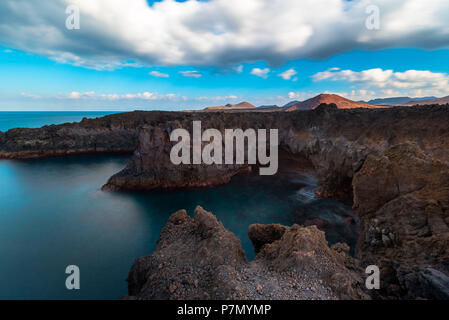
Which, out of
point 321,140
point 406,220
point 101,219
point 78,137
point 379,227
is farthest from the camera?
point 78,137

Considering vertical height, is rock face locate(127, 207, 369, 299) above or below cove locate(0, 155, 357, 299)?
above

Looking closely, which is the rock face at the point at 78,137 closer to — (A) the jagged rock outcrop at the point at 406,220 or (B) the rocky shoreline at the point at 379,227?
(B) the rocky shoreline at the point at 379,227

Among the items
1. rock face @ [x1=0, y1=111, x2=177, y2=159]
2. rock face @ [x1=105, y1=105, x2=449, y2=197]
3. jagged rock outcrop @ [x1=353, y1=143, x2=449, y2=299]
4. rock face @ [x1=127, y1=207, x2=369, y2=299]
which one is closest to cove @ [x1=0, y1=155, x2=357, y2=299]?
rock face @ [x1=105, y1=105, x2=449, y2=197]

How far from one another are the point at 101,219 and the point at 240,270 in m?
21.1

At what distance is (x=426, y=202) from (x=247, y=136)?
33.3m

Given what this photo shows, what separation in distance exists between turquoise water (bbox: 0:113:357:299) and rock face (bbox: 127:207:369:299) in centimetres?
861

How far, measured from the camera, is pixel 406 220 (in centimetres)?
916

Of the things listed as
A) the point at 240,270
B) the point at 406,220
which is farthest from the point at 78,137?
the point at 406,220

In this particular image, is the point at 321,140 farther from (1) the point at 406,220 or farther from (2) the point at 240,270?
(2) the point at 240,270

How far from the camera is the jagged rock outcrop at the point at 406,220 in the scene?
6.81 metres

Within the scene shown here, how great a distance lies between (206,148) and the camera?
32906 millimetres

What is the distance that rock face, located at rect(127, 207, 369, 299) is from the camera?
5.91 meters

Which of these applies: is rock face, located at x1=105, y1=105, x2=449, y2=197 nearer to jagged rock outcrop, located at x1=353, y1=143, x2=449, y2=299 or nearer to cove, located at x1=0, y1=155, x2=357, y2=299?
cove, located at x1=0, y1=155, x2=357, y2=299

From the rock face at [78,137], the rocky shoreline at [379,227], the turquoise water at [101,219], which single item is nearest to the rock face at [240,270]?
the rocky shoreline at [379,227]
